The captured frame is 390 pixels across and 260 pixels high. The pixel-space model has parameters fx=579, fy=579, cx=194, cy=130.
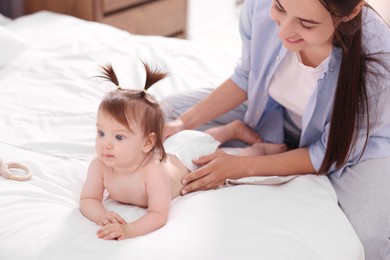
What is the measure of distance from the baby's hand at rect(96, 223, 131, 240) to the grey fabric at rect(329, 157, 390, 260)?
20.2 inches

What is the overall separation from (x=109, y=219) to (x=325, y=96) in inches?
23.0

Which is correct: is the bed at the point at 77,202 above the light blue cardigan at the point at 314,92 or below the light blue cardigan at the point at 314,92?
below

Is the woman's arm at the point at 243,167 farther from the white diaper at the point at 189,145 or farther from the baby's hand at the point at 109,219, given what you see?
the baby's hand at the point at 109,219

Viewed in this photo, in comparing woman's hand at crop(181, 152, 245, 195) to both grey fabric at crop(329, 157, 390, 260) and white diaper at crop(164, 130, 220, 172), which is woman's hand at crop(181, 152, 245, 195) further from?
grey fabric at crop(329, 157, 390, 260)

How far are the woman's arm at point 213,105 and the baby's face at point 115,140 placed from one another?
0.37 metres

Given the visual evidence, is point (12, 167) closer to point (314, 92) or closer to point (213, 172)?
point (213, 172)

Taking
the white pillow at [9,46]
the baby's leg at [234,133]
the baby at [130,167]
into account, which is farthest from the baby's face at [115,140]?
the white pillow at [9,46]

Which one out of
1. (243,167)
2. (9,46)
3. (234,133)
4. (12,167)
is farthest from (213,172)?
(9,46)

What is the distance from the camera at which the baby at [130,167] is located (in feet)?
3.70

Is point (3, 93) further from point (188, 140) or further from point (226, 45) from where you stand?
point (226, 45)

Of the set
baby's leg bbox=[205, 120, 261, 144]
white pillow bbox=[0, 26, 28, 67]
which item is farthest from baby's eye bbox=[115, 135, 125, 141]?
white pillow bbox=[0, 26, 28, 67]

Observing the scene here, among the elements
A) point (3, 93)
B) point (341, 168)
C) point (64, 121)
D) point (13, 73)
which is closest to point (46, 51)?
point (13, 73)

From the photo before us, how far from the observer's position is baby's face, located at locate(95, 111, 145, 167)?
1.15 meters

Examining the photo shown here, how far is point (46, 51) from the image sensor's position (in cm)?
200
